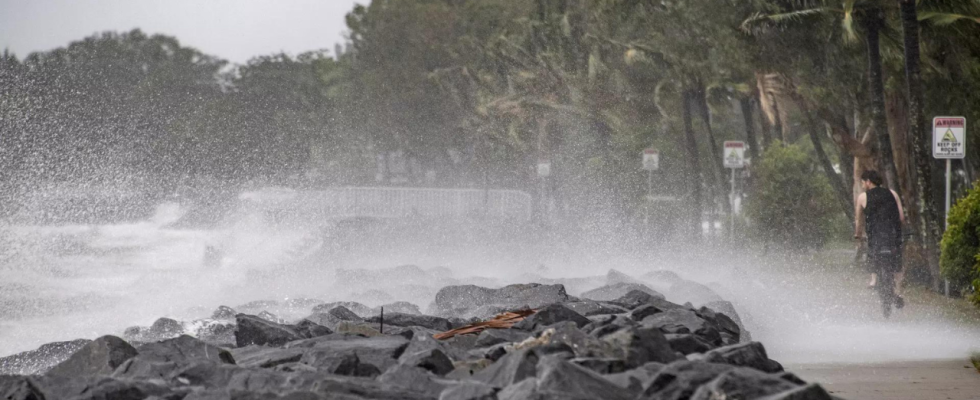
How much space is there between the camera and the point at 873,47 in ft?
77.4

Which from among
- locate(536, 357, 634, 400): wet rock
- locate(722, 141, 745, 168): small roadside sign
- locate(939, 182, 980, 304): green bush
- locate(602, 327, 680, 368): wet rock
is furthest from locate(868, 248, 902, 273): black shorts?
locate(722, 141, 745, 168): small roadside sign

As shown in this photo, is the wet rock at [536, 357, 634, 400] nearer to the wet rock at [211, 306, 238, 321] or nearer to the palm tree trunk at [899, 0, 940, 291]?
the wet rock at [211, 306, 238, 321]

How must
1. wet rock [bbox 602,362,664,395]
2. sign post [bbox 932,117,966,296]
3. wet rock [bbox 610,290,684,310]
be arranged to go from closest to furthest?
wet rock [bbox 602,362,664,395], wet rock [bbox 610,290,684,310], sign post [bbox 932,117,966,296]

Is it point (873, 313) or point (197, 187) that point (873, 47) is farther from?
point (197, 187)

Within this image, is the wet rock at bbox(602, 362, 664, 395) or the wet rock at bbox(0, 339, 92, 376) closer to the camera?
the wet rock at bbox(602, 362, 664, 395)

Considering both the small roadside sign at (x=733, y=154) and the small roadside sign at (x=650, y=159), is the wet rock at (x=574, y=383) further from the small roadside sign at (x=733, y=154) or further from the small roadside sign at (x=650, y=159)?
the small roadside sign at (x=650, y=159)

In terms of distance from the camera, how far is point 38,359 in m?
8.04

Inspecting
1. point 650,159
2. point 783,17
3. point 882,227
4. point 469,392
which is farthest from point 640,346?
point 650,159

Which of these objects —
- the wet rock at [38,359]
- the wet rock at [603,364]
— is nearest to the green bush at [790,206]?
the wet rock at [38,359]

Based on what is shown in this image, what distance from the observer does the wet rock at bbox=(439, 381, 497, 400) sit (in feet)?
16.4

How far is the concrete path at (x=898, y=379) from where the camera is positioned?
8562 mm

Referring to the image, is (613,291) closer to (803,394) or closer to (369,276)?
(369,276)

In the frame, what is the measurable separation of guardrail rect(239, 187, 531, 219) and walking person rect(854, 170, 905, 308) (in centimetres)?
2462

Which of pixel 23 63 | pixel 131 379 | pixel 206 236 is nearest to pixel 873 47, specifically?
pixel 206 236
